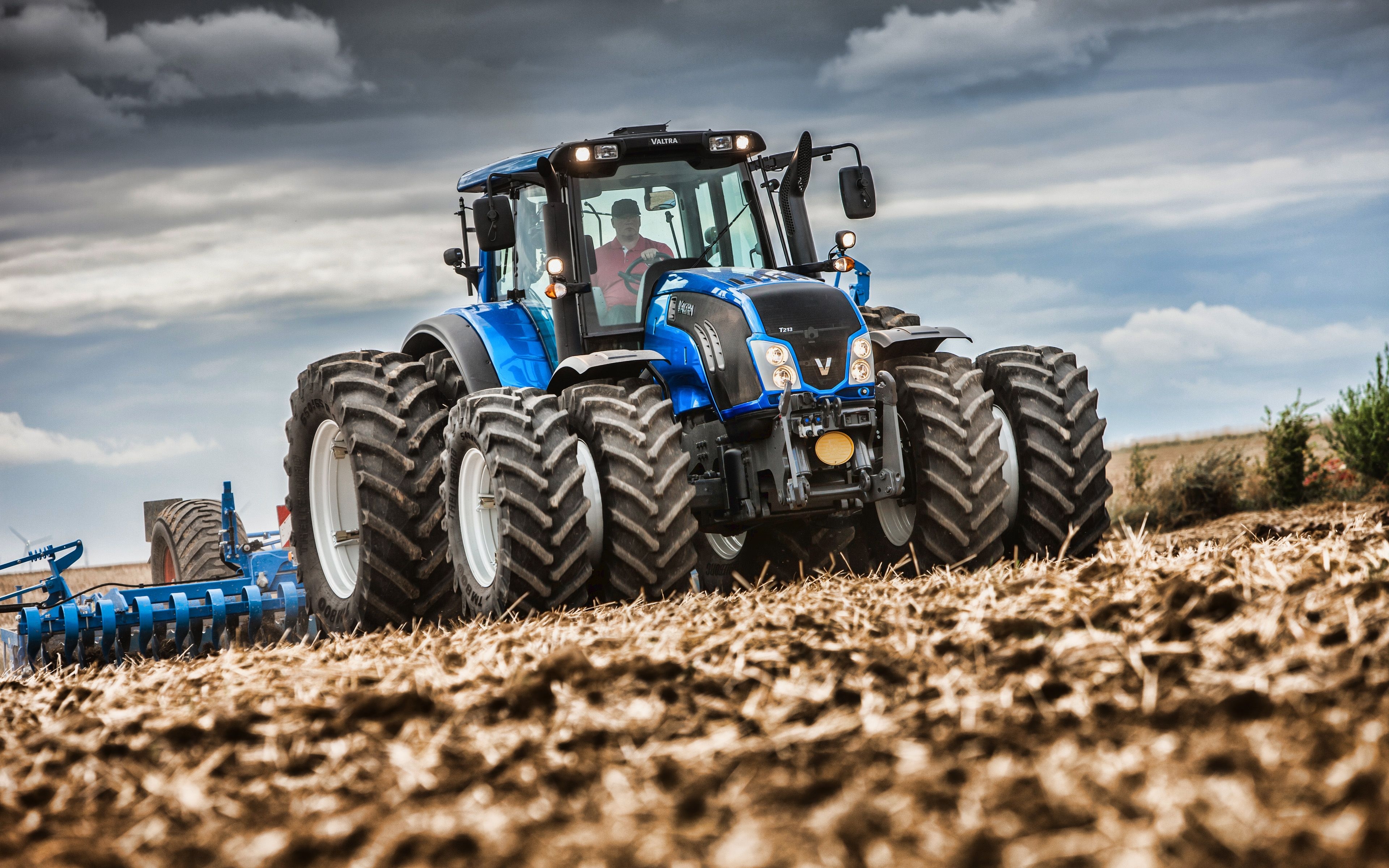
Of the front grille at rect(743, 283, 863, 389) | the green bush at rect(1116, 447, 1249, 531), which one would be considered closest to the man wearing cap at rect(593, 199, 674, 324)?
the front grille at rect(743, 283, 863, 389)

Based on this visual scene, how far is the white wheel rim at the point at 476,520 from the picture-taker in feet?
22.8

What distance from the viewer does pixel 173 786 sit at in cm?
327

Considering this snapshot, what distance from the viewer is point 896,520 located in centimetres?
738

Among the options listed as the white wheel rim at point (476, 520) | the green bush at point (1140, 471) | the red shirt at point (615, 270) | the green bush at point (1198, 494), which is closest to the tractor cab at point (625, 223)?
the red shirt at point (615, 270)

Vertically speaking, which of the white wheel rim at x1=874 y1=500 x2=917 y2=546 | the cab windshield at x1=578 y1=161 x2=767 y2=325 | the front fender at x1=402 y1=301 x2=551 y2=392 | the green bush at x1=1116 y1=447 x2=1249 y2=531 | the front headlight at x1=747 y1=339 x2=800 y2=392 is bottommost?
the green bush at x1=1116 y1=447 x2=1249 y2=531

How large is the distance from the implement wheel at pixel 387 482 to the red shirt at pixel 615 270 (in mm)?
1212

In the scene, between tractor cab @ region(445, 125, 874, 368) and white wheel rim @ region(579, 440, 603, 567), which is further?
tractor cab @ region(445, 125, 874, 368)

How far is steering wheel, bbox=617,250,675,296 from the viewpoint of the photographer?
768 cm

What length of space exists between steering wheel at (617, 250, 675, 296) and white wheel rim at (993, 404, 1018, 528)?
2217mm

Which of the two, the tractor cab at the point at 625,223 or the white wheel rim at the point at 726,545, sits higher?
the tractor cab at the point at 625,223

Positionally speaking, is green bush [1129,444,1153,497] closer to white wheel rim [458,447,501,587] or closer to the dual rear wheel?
the dual rear wheel

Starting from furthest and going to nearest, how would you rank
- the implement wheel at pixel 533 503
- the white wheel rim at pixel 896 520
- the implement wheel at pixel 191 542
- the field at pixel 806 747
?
the implement wheel at pixel 191 542, the white wheel rim at pixel 896 520, the implement wheel at pixel 533 503, the field at pixel 806 747

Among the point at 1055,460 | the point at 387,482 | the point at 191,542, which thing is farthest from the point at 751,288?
the point at 191,542

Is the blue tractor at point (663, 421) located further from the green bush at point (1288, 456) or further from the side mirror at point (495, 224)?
the green bush at point (1288, 456)
